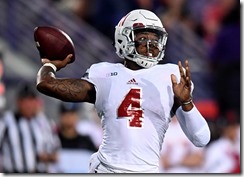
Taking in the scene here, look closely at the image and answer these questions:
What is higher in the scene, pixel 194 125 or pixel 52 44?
pixel 52 44

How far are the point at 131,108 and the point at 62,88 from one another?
29cm

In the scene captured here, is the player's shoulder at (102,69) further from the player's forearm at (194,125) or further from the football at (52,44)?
the player's forearm at (194,125)

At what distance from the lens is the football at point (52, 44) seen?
3963 millimetres

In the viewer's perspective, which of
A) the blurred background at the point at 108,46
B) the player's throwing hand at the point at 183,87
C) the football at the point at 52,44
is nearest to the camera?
the player's throwing hand at the point at 183,87

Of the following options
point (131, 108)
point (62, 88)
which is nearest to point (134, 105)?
point (131, 108)

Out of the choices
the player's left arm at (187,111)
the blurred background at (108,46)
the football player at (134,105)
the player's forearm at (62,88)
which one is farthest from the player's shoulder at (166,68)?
the blurred background at (108,46)

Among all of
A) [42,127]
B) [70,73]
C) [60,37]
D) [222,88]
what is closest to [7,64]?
[70,73]

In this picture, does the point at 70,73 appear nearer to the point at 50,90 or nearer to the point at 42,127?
the point at 42,127

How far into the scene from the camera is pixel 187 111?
12.2 ft

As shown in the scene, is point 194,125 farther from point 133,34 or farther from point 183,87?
point 133,34

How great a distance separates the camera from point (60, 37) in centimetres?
406

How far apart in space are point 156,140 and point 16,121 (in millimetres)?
3374

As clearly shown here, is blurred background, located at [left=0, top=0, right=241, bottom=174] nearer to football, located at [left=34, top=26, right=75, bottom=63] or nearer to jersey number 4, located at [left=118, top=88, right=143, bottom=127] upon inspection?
football, located at [left=34, top=26, right=75, bottom=63]

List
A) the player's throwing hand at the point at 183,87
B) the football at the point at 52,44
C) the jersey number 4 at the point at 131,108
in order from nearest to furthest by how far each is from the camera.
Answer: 1. the player's throwing hand at the point at 183,87
2. the jersey number 4 at the point at 131,108
3. the football at the point at 52,44
